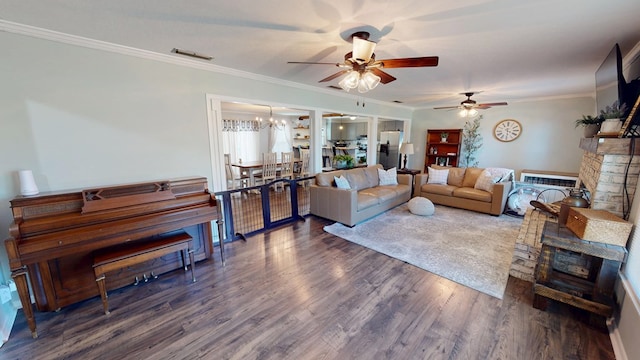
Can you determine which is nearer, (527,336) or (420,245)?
(527,336)

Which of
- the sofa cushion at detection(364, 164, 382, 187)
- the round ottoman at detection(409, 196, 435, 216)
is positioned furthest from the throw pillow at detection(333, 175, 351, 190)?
the round ottoman at detection(409, 196, 435, 216)

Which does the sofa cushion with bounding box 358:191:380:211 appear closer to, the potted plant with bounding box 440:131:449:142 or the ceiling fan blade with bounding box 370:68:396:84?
the ceiling fan blade with bounding box 370:68:396:84

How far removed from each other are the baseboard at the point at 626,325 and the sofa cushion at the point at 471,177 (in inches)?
136

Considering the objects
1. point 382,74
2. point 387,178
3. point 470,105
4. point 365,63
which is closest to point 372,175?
point 387,178

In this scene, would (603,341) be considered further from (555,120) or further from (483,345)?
(555,120)

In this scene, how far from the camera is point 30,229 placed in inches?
75.9

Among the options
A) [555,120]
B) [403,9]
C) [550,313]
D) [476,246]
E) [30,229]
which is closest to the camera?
[403,9]

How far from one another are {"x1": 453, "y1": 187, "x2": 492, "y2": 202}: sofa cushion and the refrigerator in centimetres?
325

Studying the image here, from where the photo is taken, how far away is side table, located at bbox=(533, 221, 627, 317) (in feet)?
5.91

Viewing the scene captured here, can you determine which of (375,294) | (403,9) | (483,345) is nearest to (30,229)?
(375,294)

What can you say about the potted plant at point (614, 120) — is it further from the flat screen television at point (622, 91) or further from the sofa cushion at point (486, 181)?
the sofa cushion at point (486, 181)

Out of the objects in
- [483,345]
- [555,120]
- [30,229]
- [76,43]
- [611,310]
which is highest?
[76,43]

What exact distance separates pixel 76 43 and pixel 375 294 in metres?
3.79

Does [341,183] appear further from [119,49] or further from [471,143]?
[471,143]
